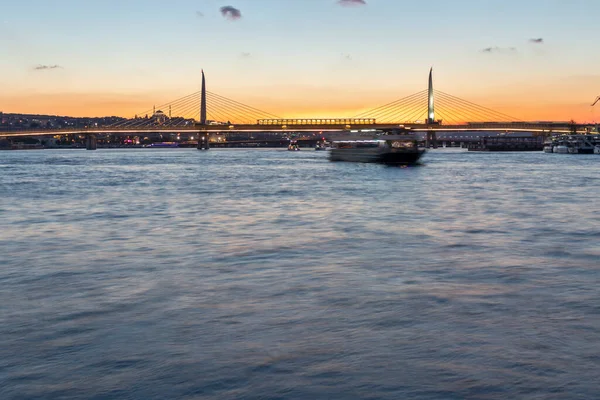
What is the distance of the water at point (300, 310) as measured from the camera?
5.55 m

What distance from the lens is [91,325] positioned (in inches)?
287

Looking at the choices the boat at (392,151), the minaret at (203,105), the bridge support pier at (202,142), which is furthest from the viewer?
the bridge support pier at (202,142)

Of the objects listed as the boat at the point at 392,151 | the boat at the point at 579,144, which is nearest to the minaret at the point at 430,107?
the boat at the point at 579,144

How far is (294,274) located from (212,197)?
59.2 feet

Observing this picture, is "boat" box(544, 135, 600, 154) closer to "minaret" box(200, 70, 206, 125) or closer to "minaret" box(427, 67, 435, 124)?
"minaret" box(427, 67, 435, 124)

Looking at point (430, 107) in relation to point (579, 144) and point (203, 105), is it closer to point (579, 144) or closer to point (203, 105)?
point (579, 144)

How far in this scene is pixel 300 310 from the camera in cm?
796

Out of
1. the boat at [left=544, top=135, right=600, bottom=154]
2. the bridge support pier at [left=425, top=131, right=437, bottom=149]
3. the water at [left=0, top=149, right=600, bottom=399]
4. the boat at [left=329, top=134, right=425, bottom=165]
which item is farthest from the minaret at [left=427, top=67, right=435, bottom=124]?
the water at [left=0, top=149, right=600, bottom=399]

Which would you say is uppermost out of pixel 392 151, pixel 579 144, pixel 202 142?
pixel 579 144

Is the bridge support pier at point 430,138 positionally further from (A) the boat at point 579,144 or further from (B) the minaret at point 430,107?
(A) the boat at point 579,144

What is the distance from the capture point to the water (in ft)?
18.2

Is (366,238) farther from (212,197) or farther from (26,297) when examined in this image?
(212,197)

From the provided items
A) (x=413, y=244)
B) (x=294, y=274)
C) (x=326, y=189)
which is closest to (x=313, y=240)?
(x=413, y=244)

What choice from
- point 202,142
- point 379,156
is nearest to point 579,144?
point 379,156
